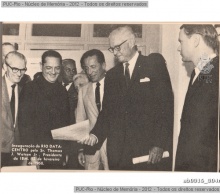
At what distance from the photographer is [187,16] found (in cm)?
219

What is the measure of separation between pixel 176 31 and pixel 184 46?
10cm

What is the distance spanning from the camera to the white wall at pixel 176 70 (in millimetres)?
2178

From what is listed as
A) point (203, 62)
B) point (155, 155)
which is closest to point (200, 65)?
point (203, 62)

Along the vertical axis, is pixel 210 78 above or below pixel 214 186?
above

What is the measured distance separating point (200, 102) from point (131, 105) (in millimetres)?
392

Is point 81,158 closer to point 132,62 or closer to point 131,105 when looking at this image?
point 131,105

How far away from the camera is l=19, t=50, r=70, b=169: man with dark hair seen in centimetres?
219

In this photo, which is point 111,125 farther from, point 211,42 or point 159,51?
point 211,42

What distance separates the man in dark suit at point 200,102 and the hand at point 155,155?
0.10m

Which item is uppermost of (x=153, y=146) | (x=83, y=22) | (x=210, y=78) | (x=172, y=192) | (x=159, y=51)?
(x=83, y=22)

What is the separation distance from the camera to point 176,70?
7.15 feet

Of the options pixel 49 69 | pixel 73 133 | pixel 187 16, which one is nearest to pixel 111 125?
pixel 73 133

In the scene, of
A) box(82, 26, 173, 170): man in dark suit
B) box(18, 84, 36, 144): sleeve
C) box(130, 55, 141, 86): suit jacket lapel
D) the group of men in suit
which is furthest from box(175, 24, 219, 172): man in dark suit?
box(18, 84, 36, 144): sleeve

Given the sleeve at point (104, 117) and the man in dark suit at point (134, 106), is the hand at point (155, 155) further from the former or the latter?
the sleeve at point (104, 117)
